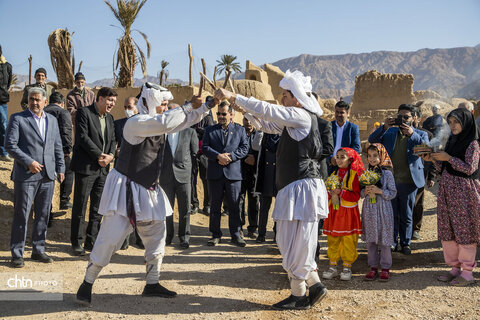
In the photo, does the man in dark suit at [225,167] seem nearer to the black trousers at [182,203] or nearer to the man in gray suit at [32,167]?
the black trousers at [182,203]

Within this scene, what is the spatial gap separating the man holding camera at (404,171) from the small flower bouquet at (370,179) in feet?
4.07

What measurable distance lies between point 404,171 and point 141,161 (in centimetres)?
398

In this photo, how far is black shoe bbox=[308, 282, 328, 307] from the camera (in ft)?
A: 13.8

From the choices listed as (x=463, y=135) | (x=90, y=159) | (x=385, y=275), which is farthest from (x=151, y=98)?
(x=463, y=135)

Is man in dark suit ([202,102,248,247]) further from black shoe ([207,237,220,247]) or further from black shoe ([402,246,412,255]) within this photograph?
black shoe ([402,246,412,255])

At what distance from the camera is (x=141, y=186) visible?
166 inches

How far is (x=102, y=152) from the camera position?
6.33 meters

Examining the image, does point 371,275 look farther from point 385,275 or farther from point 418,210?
point 418,210

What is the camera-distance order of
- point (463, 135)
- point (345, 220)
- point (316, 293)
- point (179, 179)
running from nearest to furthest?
point (316, 293) → point (463, 135) → point (345, 220) → point (179, 179)

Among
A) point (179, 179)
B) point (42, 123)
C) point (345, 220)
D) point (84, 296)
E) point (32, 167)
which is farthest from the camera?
point (179, 179)

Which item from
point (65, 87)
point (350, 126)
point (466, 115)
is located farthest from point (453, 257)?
point (65, 87)

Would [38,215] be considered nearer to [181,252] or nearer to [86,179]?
[86,179]

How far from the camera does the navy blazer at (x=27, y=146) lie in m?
5.39

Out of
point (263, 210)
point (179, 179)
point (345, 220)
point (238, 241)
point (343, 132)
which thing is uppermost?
point (343, 132)
